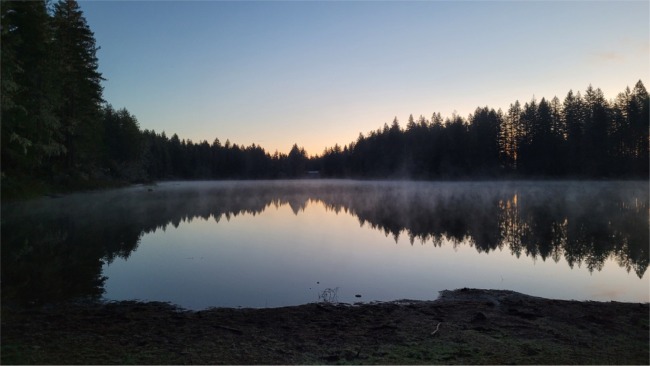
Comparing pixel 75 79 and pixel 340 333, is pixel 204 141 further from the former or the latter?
pixel 340 333

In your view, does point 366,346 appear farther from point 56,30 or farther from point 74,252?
point 56,30

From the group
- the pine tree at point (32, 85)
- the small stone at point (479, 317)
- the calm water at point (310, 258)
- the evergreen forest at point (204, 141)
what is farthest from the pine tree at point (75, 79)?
the small stone at point (479, 317)

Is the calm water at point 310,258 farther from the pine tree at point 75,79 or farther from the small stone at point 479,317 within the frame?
the pine tree at point 75,79

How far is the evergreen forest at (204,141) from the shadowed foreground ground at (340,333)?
19722 millimetres

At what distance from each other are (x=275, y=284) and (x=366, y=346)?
18.7 feet

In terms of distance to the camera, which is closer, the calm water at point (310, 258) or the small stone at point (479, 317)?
the small stone at point (479, 317)

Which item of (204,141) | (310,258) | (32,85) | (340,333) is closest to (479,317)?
(340,333)

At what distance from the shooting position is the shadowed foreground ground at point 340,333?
6547 millimetres

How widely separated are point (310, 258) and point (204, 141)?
161542mm

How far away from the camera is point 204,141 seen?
16888cm

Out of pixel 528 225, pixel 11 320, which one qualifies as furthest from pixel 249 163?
pixel 11 320

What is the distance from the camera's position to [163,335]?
304 inches

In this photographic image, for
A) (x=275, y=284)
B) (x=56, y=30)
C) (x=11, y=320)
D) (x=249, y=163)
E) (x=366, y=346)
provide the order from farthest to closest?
(x=249, y=163) → (x=56, y=30) → (x=275, y=284) → (x=11, y=320) → (x=366, y=346)

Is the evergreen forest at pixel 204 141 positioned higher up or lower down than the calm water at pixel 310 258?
higher up
